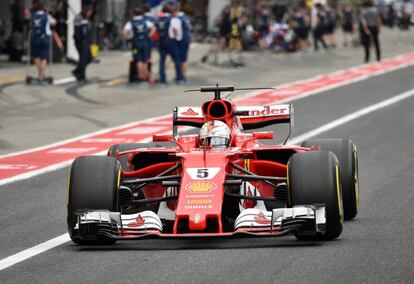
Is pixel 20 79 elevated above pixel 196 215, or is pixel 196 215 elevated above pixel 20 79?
pixel 196 215

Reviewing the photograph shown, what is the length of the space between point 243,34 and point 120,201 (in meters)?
32.7

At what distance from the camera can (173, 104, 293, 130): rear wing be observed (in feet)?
42.4

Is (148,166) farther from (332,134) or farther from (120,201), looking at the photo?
(332,134)

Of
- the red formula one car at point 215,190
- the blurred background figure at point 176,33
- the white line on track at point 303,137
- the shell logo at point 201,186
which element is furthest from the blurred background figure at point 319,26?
the shell logo at point 201,186

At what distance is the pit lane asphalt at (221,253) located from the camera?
9.66 metres

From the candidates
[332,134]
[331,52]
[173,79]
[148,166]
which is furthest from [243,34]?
[148,166]

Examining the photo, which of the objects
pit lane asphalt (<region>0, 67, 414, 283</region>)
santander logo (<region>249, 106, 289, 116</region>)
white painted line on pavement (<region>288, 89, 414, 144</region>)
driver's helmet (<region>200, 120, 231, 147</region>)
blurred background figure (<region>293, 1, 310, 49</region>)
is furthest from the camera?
blurred background figure (<region>293, 1, 310, 49</region>)

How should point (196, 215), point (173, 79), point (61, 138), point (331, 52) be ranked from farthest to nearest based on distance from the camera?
point (331, 52) → point (173, 79) → point (61, 138) → point (196, 215)

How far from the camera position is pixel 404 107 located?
26938 millimetres

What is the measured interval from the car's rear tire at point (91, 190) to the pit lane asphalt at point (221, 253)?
23 cm

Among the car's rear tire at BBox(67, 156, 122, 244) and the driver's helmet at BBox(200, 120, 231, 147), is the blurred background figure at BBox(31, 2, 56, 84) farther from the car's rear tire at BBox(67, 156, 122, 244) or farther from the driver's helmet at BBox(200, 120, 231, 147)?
the car's rear tire at BBox(67, 156, 122, 244)

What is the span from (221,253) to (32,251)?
1497mm

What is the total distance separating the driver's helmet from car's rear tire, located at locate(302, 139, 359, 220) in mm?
973

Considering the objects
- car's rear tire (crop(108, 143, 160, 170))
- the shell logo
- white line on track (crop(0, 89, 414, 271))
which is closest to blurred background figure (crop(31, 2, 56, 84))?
white line on track (crop(0, 89, 414, 271))
